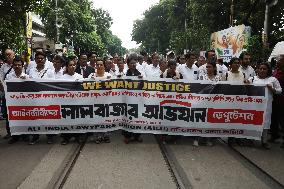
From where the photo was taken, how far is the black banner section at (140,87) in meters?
8.52

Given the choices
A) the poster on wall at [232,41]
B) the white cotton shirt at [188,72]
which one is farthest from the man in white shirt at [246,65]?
the poster on wall at [232,41]

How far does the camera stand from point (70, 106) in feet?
28.7

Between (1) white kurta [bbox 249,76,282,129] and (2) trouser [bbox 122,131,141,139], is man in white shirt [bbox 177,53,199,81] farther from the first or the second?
(2) trouser [bbox 122,131,141,139]

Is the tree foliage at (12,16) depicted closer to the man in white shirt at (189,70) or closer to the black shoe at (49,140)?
the black shoe at (49,140)

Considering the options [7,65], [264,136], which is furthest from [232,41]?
[7,65]

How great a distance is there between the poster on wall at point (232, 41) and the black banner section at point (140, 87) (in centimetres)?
1147

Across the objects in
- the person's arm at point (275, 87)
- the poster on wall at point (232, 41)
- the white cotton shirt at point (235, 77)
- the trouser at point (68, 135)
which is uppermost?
the poster on wall at point (232, 41)

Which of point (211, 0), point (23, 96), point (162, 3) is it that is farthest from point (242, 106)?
point (162, 3)

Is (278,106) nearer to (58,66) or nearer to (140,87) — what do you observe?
(140,87)

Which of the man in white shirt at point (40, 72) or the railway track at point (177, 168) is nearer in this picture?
the railway track at point (177, 168)

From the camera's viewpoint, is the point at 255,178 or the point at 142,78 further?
the point at 142,78

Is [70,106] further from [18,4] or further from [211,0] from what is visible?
[211,0]

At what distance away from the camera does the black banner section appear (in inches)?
336

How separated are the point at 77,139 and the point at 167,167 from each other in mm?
2919
